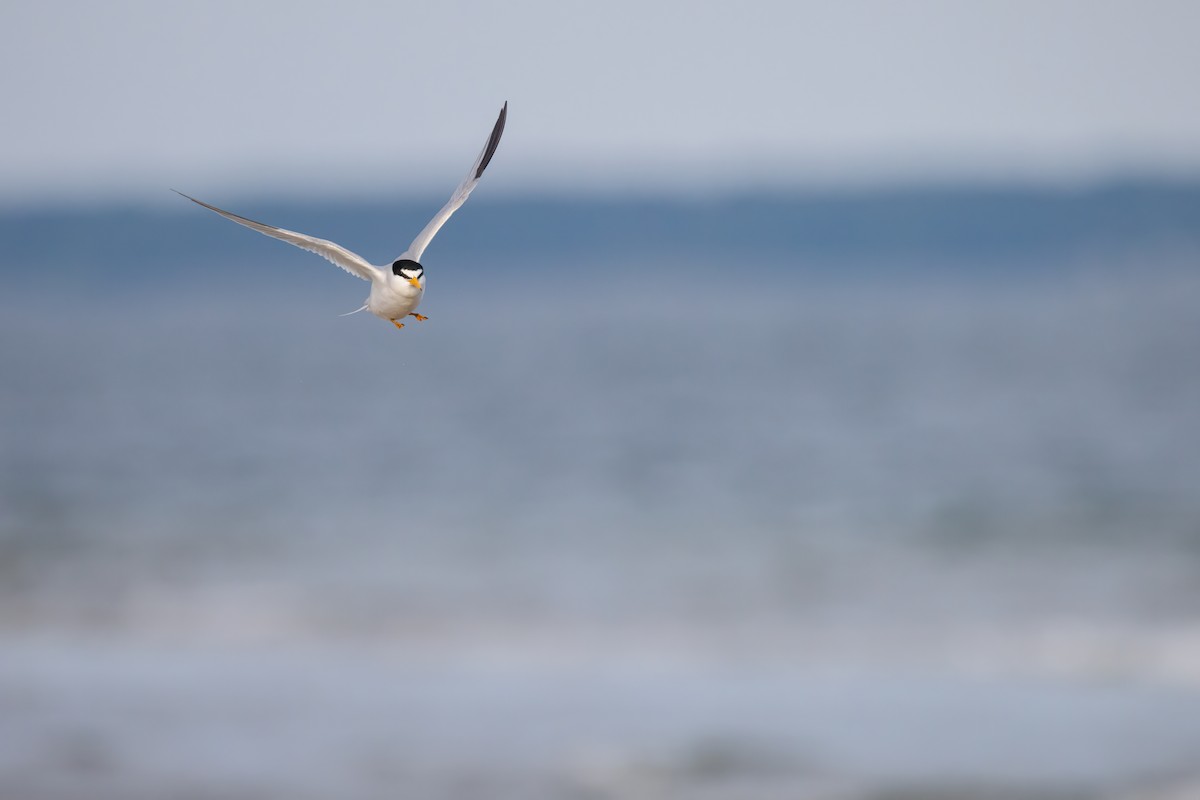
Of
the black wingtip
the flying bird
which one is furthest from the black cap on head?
the black wingtip

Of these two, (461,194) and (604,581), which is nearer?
(461,194)

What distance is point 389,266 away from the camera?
3.79 m

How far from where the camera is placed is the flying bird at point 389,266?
366 centimetres

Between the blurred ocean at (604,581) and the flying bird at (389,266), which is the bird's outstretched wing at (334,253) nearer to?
the flying bird at (389,266)

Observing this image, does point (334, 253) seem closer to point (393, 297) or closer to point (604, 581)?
point (393, 297)

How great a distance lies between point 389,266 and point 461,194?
0.47 m

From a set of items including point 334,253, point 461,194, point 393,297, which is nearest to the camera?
point 393,297

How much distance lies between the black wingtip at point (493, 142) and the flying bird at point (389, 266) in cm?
11

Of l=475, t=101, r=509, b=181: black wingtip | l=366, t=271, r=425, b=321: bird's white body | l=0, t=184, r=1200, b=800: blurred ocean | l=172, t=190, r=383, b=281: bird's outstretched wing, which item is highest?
l=0, t=184, r=1200, b=800: blurred ocean

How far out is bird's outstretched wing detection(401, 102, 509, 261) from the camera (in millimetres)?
3842

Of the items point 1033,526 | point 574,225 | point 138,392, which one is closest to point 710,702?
point 1033,526

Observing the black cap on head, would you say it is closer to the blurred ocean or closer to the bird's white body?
the bird's white body

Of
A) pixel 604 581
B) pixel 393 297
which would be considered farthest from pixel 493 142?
pixel 604 581

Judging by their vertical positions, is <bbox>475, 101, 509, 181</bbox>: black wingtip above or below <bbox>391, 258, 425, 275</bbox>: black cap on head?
above
